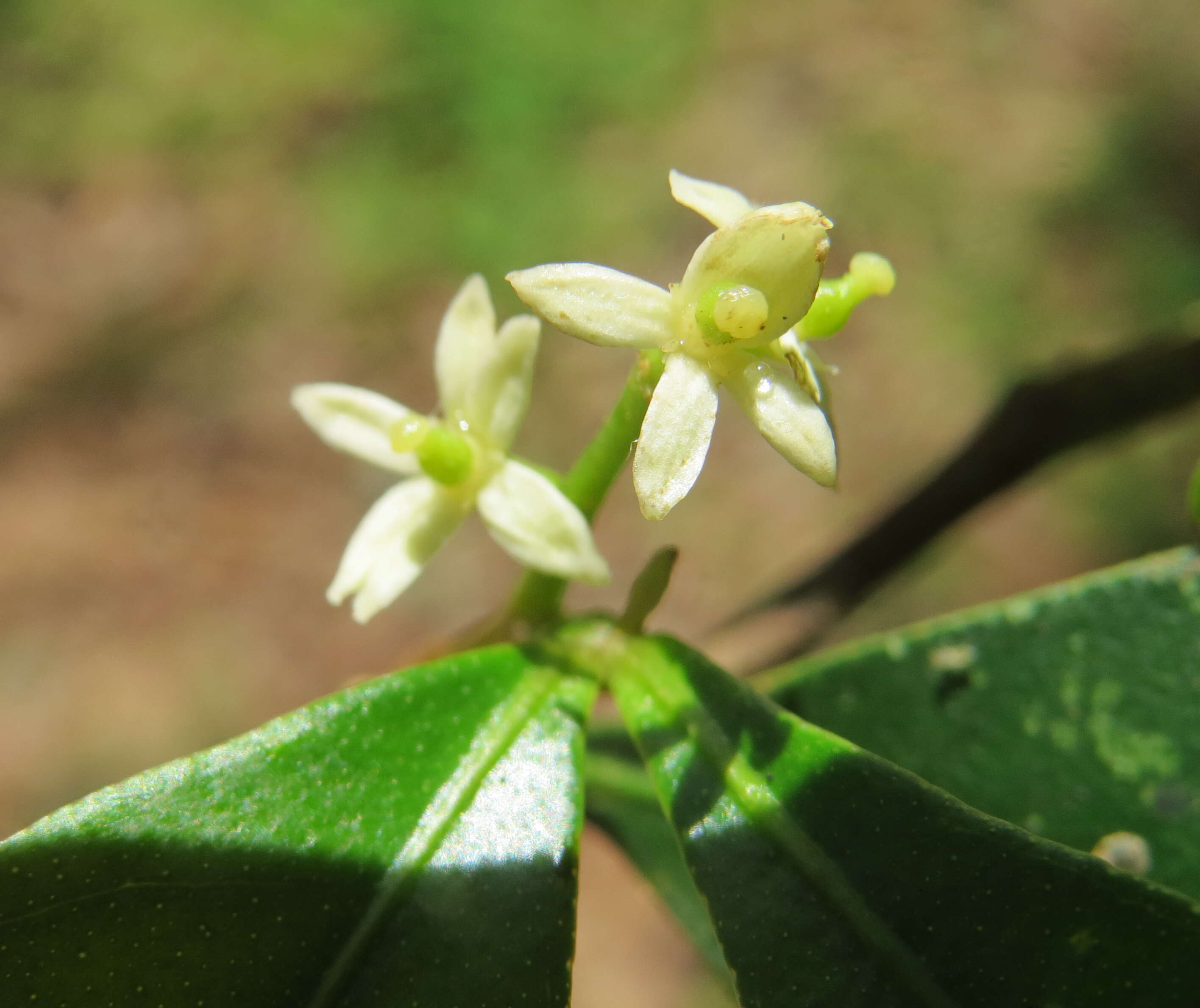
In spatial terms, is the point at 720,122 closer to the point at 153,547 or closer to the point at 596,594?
the point at 596,594

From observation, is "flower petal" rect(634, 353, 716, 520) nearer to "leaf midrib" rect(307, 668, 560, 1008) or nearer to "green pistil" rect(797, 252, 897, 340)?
"green pistil" rect(797, 252, 897, 340)

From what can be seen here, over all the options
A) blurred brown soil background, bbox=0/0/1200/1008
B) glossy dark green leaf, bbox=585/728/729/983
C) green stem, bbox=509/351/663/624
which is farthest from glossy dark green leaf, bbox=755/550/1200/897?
blurred brown soil background, bbox=0/0/1200/1008

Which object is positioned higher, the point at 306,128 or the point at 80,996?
the point at 306,128

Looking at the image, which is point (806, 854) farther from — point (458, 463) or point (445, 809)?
point (458, 463)

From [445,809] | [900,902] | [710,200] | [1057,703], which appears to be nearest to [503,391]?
[710,200]

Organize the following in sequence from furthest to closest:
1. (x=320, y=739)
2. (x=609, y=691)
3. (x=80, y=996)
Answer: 1. (x=609, y=691)
2. (x=320, y=739)
3. (x=80, y=996)

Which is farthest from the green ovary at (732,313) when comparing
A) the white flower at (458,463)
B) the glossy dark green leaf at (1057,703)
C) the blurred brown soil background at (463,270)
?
the blurred brown soil background at (463,270)

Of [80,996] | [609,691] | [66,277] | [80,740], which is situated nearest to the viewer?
[80,996]

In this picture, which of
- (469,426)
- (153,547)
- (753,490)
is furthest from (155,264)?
(469,426)
